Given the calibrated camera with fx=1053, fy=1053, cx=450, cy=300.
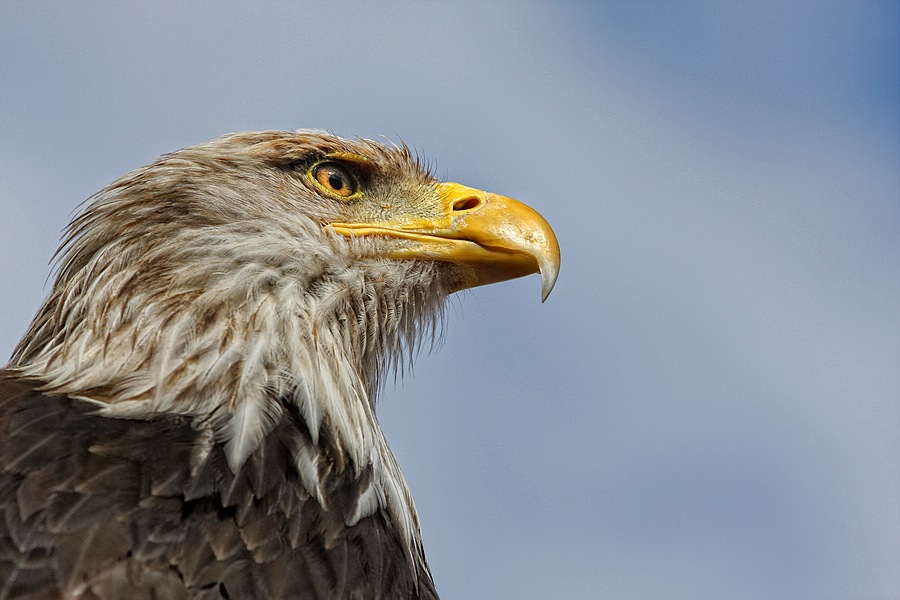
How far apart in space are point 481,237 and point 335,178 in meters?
0.65

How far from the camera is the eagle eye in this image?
4.13 metres

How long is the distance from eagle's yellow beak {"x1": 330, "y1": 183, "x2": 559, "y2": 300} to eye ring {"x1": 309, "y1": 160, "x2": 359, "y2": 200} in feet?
0.61

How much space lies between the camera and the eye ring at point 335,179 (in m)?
4.12

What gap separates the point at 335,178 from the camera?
4164 millimetres

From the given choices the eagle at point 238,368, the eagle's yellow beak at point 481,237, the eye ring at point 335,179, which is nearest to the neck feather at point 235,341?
the eagle at point 238,368

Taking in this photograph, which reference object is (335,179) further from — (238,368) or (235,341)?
(238,368)

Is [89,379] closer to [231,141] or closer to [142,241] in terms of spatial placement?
[142,241]

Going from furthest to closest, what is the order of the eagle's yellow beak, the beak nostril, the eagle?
the beak nostril → the eagle's yellow beak → the eagle

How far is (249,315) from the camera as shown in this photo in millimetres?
3508

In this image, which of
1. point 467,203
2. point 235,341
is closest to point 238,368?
point 235,341

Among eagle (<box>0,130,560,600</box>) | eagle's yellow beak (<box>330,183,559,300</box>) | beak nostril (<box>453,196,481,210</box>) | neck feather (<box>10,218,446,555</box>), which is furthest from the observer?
beak nostril (<box>453,196,481,210</box>)

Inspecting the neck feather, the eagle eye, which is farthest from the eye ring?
the neck feather

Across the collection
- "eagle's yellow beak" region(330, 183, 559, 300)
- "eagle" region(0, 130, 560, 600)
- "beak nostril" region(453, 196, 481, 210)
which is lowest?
"eagle" region(0, 130, 560, 600)

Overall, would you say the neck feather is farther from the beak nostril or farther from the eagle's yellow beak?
the beak nostril
